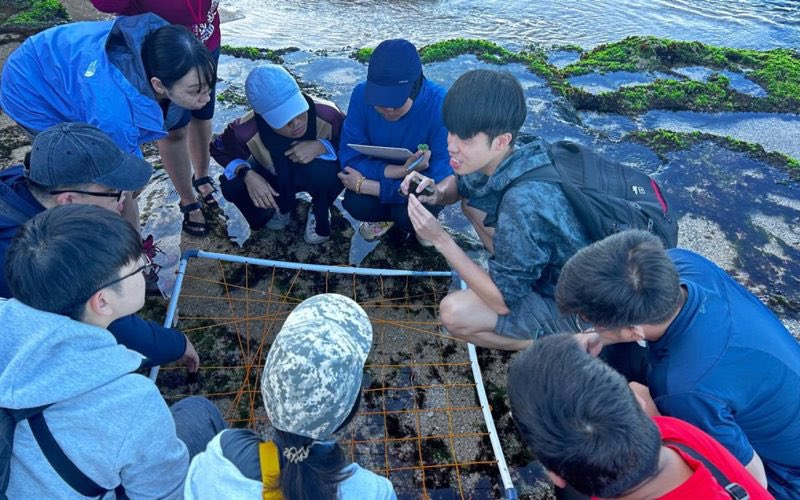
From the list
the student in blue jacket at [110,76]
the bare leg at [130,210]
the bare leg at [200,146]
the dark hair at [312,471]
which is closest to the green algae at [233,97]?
the bare leg at [200,146]

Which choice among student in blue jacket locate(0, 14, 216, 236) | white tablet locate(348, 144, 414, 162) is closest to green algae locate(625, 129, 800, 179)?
white tablet locate(348, 144, 414, 162)

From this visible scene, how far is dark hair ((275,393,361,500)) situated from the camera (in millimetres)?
1363

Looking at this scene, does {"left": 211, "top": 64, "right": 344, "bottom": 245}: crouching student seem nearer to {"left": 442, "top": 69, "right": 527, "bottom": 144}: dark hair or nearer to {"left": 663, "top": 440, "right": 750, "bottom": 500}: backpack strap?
{"left": 442, "top": 69, "right": 527, "bottom": 144}: dark hair

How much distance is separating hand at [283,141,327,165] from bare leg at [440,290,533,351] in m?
1.42

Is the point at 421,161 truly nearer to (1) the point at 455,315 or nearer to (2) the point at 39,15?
(1) the point at 455,315

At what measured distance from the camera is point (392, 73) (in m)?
3.07

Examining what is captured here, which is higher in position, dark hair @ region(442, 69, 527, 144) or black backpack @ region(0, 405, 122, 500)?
dark hair @ region(442, 69, 527, 144)

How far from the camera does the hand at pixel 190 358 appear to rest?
2.77 metres

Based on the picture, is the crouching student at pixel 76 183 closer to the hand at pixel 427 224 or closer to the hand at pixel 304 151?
the hand at pixel 304 151

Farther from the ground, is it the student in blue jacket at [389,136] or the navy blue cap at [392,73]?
the navy blue cap at [392,73]

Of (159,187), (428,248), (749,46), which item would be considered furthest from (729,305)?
(749,46)

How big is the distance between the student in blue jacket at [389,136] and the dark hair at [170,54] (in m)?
1.01

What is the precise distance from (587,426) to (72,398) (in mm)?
1461

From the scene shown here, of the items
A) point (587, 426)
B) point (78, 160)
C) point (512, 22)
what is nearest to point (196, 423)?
point (78, 160)
